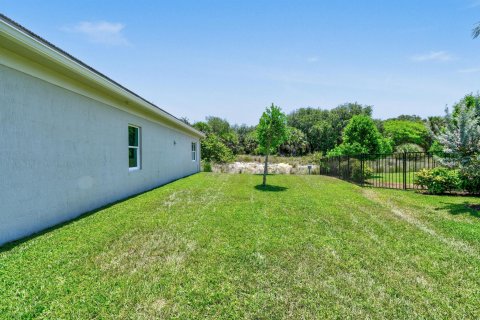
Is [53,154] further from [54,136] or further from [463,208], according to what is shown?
[463,208]

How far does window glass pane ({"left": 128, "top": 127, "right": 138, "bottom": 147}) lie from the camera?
8.48 meters

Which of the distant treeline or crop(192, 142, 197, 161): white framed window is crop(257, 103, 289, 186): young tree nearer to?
the distant treeline

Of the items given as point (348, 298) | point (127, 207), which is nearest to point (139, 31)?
point (127, 207)

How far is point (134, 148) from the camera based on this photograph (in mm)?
8742

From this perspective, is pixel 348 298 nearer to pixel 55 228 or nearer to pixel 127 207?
pixel 55 228

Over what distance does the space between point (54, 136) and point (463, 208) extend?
9.91 metres

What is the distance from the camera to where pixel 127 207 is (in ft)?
20.6

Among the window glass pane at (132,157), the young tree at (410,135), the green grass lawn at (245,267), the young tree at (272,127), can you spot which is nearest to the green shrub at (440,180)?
the green grass lawn at (245,267)

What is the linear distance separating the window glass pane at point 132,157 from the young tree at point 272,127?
202 inches

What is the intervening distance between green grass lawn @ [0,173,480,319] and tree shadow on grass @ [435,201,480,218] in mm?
281

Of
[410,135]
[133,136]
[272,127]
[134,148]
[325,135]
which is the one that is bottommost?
[134,148]

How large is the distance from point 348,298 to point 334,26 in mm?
9720

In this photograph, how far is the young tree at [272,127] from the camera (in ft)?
34.5

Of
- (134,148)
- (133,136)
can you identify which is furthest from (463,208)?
(133,136)
